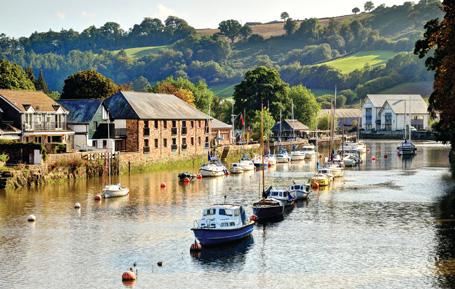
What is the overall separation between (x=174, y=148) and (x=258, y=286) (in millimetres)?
83166

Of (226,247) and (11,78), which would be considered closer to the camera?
(226,247)

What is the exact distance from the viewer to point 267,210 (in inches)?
2837

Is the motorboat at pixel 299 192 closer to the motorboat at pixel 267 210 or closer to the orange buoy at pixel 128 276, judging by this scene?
the motorboat at pixel 267 210

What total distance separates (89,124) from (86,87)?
29643 mm

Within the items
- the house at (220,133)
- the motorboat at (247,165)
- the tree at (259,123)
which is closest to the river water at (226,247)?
the motorboat at (247,165)

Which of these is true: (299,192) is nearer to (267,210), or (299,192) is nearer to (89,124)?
(267,210)

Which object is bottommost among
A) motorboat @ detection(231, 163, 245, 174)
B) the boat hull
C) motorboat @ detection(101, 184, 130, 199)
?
the boat hull

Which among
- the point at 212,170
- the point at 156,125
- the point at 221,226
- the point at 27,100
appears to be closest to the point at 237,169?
the point at 212,170

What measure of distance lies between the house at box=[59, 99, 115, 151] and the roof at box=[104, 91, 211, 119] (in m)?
4.05

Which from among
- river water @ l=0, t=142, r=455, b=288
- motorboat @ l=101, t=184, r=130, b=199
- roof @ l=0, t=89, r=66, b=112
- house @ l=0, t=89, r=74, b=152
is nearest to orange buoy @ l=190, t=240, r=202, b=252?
river water @ l=0, t=142, r=455, b=288

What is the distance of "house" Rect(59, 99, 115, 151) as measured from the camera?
117 meters

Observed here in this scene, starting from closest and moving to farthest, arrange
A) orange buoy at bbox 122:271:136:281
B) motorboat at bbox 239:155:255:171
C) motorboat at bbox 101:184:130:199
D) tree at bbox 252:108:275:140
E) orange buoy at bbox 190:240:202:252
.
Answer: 1. orange buoy at bbox 122:271:136:281
2. orange buoy at bbox 190:240:202:252
3. motorboat at bbox 101:184:130:199
4. motorboat at bbox 239:155:255:171
5. tree at bbox 252:108:275:140

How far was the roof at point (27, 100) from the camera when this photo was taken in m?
106

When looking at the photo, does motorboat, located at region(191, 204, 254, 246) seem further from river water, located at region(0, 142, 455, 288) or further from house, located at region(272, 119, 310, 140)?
house, located at region(272, 119, 310, 140)
